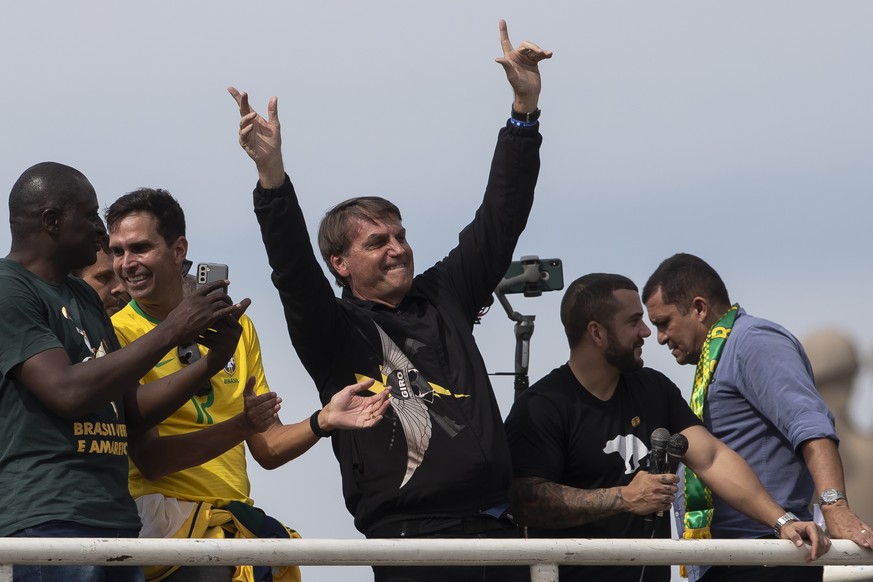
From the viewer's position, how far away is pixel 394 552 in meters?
3.86

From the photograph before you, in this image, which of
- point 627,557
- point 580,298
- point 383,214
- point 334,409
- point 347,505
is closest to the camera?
point 627,557

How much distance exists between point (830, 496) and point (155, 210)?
268 cm

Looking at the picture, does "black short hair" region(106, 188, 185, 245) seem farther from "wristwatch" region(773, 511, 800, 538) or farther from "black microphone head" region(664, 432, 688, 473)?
"wristwatch" region(773, 511, 800, 538)

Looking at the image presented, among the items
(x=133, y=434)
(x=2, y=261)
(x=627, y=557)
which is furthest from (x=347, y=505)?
(x=2, y=261)

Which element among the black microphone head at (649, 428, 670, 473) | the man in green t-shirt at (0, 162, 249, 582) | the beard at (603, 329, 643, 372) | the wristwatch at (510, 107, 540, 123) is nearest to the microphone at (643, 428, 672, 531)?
the black microphone head at (649, 428, 670, 473)

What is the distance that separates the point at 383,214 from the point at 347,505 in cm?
111

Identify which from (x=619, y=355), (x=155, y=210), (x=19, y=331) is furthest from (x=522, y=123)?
(x=19, y=331)

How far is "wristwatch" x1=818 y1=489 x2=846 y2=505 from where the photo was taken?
15.7 ft

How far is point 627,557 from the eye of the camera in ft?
13.5

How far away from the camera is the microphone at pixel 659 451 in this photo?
195 inches

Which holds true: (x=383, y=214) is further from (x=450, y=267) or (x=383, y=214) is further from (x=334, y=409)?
(x=334, y=409)

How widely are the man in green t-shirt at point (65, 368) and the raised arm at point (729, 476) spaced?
1.94 m

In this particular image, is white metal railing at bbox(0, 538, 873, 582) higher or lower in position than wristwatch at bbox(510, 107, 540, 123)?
lower

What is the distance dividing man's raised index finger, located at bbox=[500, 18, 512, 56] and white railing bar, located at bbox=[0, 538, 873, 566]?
2022mm
